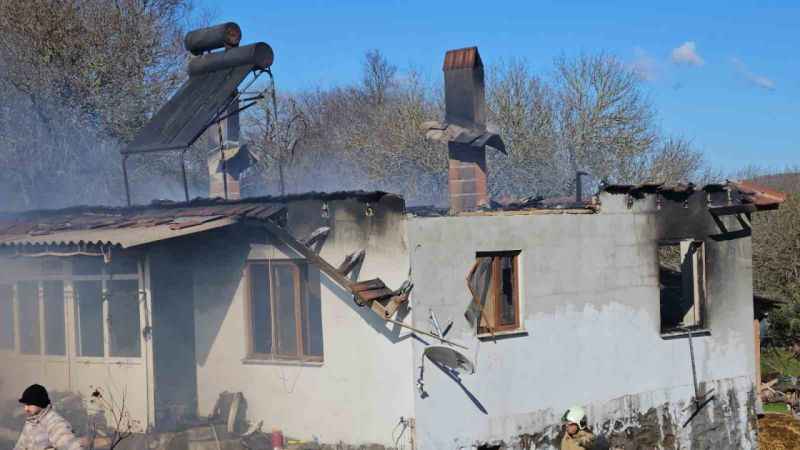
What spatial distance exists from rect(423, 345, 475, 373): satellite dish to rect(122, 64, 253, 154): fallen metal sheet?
568 cm

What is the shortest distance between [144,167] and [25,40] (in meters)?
5.41

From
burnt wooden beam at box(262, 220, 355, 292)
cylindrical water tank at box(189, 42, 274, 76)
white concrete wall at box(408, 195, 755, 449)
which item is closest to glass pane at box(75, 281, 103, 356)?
burnt wooden beam at box(262, 220, 355, 292)

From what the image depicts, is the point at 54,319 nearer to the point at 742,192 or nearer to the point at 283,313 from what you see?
the point at 283,313

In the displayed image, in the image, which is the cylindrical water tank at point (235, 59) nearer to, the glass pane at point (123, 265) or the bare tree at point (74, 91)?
the glass pane at point (123, 265)

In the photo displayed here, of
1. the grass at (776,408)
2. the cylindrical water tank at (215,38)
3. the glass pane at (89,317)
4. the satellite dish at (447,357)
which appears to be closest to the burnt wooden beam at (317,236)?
the satellite dish at (447,357)

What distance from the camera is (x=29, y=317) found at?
14.5 m

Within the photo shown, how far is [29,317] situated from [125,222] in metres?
2.43

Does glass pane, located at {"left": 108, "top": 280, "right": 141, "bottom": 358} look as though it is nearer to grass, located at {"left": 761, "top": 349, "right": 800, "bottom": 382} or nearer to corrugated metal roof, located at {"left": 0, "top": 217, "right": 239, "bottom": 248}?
corrugated metal roof, located at {"left": 0, "top": 217, "right": 239, "bottom": 248}

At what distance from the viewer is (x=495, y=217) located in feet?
42.5

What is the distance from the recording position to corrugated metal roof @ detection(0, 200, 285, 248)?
1234cm

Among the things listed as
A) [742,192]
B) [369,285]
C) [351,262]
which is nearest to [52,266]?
[351,262]

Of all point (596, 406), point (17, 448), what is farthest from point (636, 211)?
point (17, 448)

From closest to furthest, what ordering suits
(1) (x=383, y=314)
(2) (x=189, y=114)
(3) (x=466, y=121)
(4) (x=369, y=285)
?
(1) (x=383, y=314), (4) (x=369, y=285), (2) (x=189, y=114), (3) (x=466, y=121)

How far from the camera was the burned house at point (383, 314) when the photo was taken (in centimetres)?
1227
